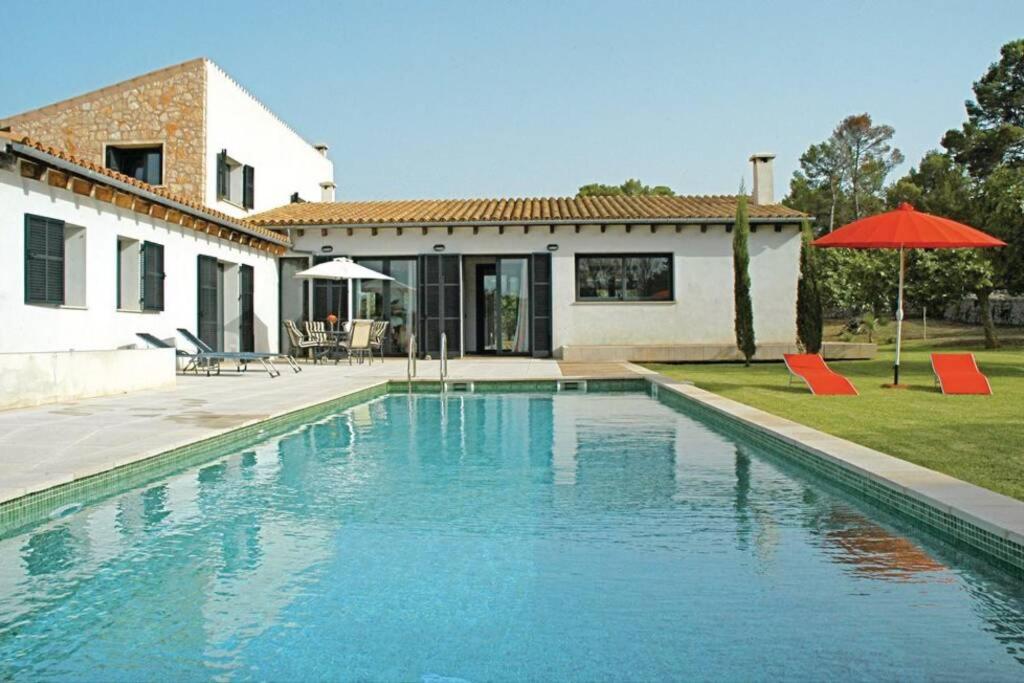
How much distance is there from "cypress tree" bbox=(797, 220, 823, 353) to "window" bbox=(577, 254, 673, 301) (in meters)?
3.30

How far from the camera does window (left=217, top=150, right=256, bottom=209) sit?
18.2 m

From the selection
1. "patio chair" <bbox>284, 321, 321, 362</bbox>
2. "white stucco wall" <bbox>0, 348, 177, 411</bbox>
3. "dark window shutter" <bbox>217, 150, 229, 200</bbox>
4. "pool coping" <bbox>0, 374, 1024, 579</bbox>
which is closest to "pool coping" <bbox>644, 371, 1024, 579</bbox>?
"pool coping" <bbox>0, 374, 1024, 579</bbox>

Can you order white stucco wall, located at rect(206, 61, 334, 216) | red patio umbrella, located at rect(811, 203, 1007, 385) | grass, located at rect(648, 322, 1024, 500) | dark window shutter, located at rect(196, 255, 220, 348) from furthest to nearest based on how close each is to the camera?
white stucco wall, located at rect(206, 61, 334, 216)
dark window shutter, located at rect(196, 255, 220, 348)
red patio umbrella, located at rect(811, 203, 1007, 385)
grass, located at rect(648, 322, 1024, 500)

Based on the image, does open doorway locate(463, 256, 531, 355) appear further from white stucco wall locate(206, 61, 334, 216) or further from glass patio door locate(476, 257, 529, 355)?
white stucco wall locate(206, 61, 334, 216)

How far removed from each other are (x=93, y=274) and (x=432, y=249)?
8.62m

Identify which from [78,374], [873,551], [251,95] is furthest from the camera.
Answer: [251,95]

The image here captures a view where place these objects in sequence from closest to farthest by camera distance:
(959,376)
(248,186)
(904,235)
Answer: (959,376) < (904,235) < (248,186)

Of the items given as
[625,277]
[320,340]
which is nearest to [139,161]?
[320,340]

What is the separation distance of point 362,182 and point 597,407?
21.3m

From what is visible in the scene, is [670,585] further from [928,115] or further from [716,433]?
[928,115]

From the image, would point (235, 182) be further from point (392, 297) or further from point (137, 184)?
point (137, 184)

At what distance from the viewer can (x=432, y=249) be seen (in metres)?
19.3

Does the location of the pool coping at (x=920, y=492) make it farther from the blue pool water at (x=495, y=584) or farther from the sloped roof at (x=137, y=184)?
the sloped roof at (x=137, y=184)

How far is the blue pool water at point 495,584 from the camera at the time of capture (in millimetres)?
2959
